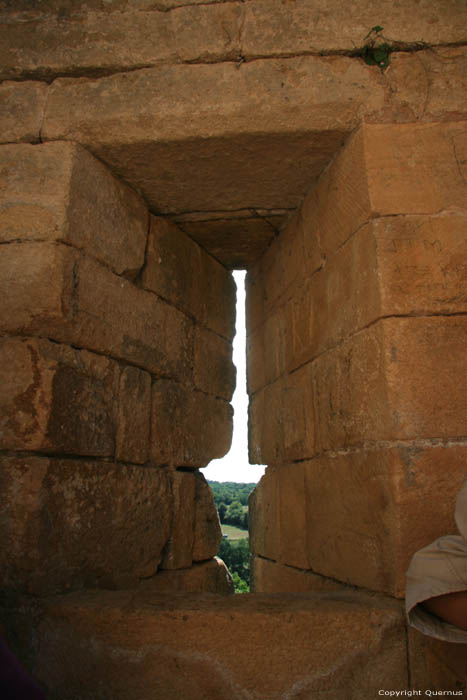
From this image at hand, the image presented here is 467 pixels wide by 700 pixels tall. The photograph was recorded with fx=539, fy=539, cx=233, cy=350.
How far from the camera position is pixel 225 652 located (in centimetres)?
178

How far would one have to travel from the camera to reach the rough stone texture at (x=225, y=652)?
175 cm

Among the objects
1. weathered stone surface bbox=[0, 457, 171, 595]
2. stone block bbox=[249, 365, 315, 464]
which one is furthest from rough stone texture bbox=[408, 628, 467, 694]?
weathered stone surface bbox=[0, 457, 171, 595]

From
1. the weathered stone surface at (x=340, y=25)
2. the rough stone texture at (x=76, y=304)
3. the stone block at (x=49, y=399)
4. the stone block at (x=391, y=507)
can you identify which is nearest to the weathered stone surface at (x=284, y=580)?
the stone block at (x=391, y=507)

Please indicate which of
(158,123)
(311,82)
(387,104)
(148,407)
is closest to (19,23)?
(158,123)

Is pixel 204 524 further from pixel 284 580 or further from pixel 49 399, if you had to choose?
pixel 49 399

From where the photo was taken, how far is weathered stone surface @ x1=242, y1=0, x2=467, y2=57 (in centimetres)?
247

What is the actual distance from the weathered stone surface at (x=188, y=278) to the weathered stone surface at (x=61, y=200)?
0.33 metres

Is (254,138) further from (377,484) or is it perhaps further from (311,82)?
(377,484)

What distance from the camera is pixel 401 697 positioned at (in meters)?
1.75

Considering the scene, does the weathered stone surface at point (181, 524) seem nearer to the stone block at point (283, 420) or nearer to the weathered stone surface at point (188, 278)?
the stone block at point (283, 420)

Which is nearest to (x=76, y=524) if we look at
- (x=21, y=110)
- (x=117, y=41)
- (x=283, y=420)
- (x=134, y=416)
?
(x=134, y=416)

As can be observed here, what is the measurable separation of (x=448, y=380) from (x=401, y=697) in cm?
109

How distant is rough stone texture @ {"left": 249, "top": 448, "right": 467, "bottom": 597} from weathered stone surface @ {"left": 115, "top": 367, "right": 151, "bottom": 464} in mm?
829

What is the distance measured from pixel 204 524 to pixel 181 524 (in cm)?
26
